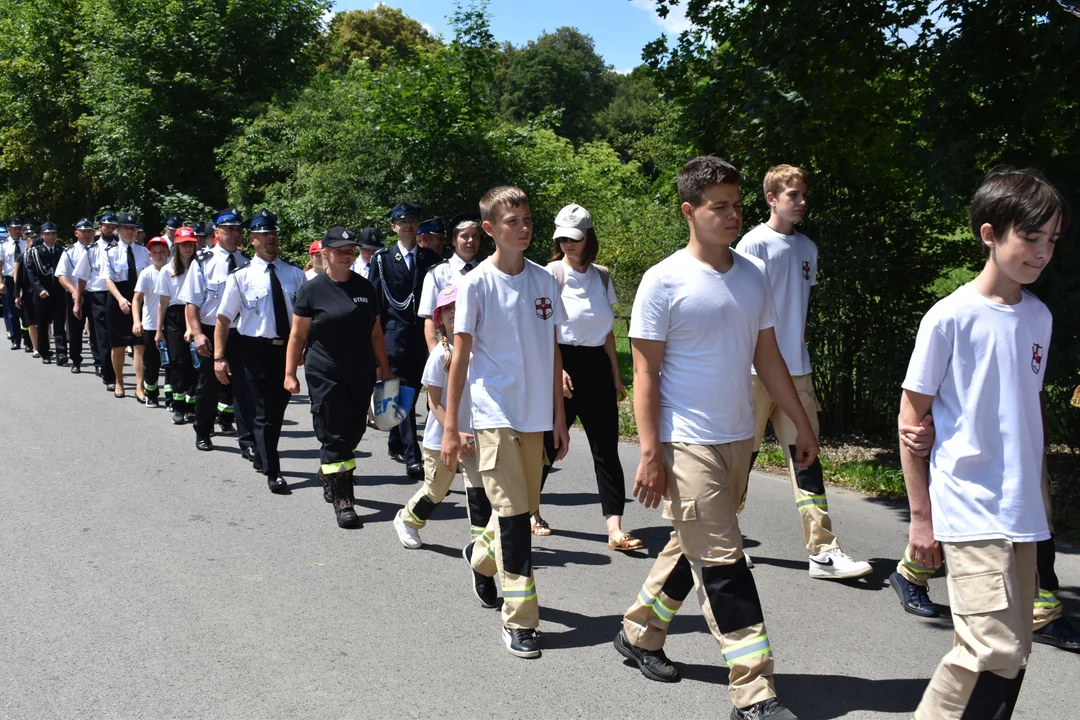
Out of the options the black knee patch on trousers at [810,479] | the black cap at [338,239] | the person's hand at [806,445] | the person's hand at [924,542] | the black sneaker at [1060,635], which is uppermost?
the black cap at [338,239]

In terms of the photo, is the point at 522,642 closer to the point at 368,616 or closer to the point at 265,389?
the point at 368,616

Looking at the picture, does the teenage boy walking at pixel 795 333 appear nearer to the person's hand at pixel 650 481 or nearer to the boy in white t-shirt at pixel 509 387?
the boy in white t-shirt at pixel 509 387

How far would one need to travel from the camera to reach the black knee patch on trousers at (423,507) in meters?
6.47

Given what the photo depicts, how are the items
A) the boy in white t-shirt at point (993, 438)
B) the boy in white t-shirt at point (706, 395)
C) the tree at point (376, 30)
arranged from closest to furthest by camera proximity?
the boy in white t-shirt at point (993, 438)
the boy in white t-shirt at point (706, 395)
the tree at point (376, 30)

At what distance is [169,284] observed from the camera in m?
11.1

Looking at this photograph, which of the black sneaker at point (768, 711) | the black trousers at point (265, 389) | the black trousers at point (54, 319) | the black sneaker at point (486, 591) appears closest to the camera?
the black sneaker at point (768, 711)

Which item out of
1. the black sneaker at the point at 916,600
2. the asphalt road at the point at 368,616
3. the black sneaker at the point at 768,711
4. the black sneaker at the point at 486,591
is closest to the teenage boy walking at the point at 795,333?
the asphalt road at the point at 368,616

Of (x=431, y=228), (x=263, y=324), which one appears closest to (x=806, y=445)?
(x=263, y=324)

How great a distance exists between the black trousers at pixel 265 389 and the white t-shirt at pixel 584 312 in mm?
2786

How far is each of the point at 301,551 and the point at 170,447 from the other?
3.86 meters

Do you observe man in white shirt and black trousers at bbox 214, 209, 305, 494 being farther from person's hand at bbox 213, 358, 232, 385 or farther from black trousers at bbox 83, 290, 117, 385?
black trousers at bbox 83, 290, 117, 385

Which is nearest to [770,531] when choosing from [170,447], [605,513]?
[605,513]

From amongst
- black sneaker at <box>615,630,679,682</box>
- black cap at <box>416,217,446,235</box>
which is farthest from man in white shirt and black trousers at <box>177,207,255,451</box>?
black sneaker at <box>615,630,679,682</box>

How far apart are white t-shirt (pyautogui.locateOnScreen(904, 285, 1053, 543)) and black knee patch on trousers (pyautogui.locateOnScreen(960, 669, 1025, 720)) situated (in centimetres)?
44
